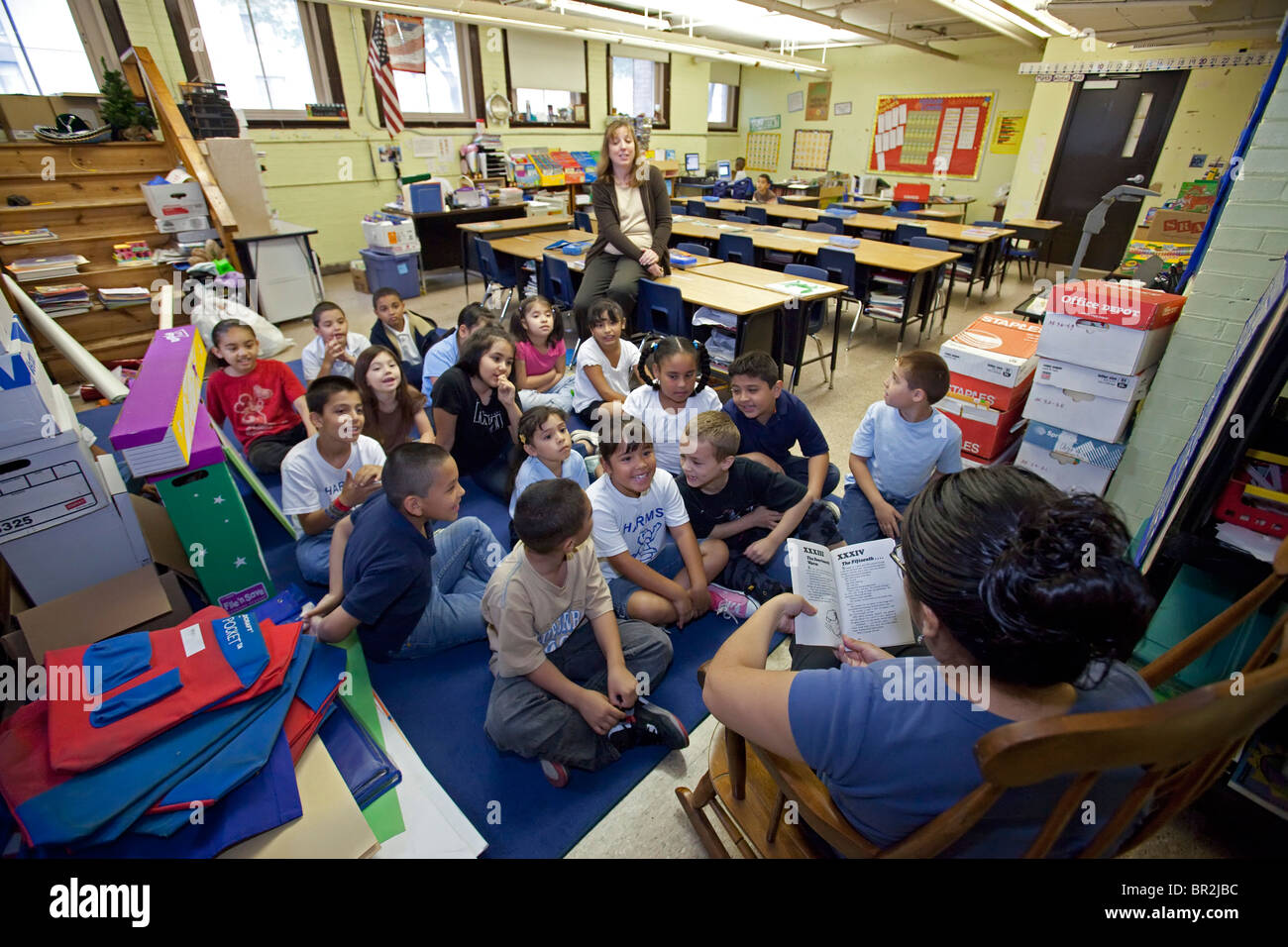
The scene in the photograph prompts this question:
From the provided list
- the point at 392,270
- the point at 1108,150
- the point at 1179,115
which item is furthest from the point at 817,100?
the point at 392,270

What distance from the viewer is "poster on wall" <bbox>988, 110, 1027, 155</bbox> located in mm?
8414

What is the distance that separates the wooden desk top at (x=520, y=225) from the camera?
616 centimetres

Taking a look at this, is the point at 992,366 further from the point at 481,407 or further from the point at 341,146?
the point at 341,146

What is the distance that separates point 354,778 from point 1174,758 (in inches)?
66.2

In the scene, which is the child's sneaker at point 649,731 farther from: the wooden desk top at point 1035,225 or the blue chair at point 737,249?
the wooden desk top at point 1035,225

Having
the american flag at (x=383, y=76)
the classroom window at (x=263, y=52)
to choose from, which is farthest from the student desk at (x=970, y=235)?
the classroom window at (x=263, y=52)

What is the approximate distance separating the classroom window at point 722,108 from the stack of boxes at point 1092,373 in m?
11.1

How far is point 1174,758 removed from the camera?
2.10 feet

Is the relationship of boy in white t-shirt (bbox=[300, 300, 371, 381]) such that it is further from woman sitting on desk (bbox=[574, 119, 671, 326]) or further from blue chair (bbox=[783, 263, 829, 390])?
Answer: blue chair (bbox=[783, 263, 829, 390])

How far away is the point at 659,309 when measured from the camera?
411cm

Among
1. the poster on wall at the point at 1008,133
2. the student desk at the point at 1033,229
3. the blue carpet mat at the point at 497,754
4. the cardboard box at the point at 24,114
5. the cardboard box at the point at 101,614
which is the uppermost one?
the poster on wall at the point at 1008,133
